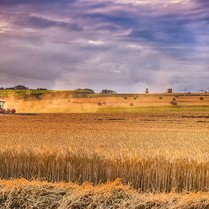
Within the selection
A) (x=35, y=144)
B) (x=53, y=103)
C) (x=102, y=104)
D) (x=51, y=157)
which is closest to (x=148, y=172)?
(x=51, y=157)

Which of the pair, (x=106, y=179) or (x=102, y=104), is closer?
(x=106, y=179)

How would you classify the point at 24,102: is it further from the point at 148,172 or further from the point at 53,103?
the point at 148,172

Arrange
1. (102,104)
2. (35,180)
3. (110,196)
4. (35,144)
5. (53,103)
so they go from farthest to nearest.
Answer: (53,103) → (102,104) → (35,144) → (35,180) → (110,196)

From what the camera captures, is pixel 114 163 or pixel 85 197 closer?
pixel 85 197

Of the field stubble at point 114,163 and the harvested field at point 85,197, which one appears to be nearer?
the harvested field at point 85,197

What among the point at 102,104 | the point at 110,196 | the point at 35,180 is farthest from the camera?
the point at 102,104

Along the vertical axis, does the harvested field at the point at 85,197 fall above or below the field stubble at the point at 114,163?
below

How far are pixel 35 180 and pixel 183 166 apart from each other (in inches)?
140

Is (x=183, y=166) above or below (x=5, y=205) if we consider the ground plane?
above

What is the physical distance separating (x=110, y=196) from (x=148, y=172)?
103cm

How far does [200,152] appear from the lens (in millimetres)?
13305

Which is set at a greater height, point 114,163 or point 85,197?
point 114,163

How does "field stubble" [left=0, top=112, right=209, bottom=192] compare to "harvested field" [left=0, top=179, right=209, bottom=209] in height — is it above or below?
above

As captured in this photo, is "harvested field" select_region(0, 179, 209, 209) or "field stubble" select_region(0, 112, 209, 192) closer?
"harvested field" select_region(0, 179, 209, 209)
